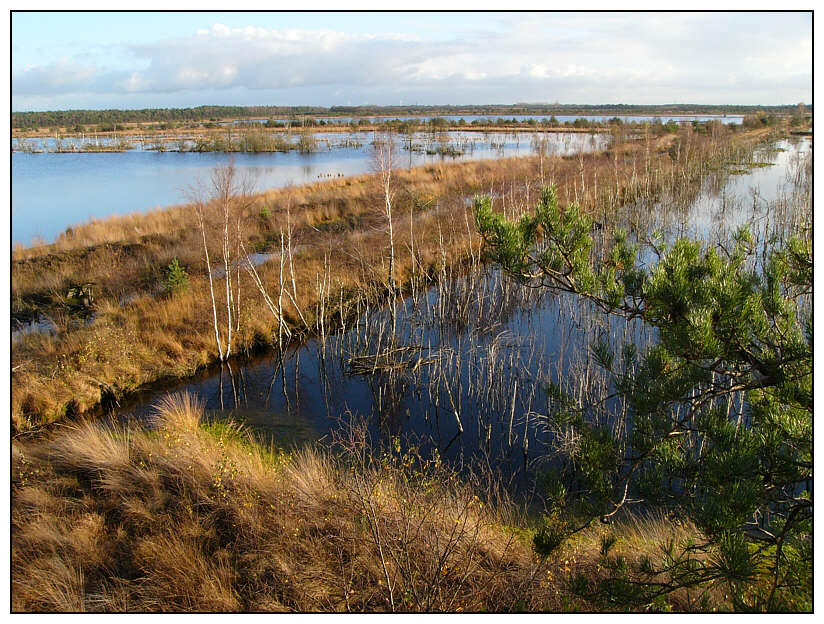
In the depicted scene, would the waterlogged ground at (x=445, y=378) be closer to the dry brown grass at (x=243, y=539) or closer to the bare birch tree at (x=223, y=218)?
the bare birch tree at (x=223, y=218)

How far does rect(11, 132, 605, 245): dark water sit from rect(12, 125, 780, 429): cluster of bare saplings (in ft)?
8.67

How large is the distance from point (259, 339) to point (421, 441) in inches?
242

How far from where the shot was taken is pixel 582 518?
3762 mm

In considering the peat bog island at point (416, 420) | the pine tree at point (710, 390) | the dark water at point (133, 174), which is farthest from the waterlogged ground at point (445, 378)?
the dark water at point (133, 174)

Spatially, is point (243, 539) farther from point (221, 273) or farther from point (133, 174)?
point (133, 174)

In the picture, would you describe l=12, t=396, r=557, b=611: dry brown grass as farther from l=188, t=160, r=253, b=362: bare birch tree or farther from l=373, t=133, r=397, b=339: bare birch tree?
l=373, t=133, r=397, b=339: bare birch tree

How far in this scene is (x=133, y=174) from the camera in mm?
38469

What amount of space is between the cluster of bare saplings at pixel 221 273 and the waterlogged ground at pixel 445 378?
3.01 feet

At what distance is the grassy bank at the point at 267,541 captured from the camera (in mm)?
5316

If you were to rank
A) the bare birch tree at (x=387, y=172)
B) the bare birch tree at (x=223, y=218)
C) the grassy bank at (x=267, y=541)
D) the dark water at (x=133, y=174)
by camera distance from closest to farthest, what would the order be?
the grassy bank at (x=267, y=541)
the bare birch tree at (x=223, y=218)
the bare birch tree at (x=387, y=172)
the dark water at (x=133, y=174)

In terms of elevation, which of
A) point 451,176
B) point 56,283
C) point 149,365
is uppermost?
point 451,176

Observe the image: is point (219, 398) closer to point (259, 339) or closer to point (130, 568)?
point (259, 339)

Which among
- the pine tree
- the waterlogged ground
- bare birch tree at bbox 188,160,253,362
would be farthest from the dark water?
the pine tree

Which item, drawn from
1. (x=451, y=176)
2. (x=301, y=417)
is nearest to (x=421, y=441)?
(x=301, y=417)
